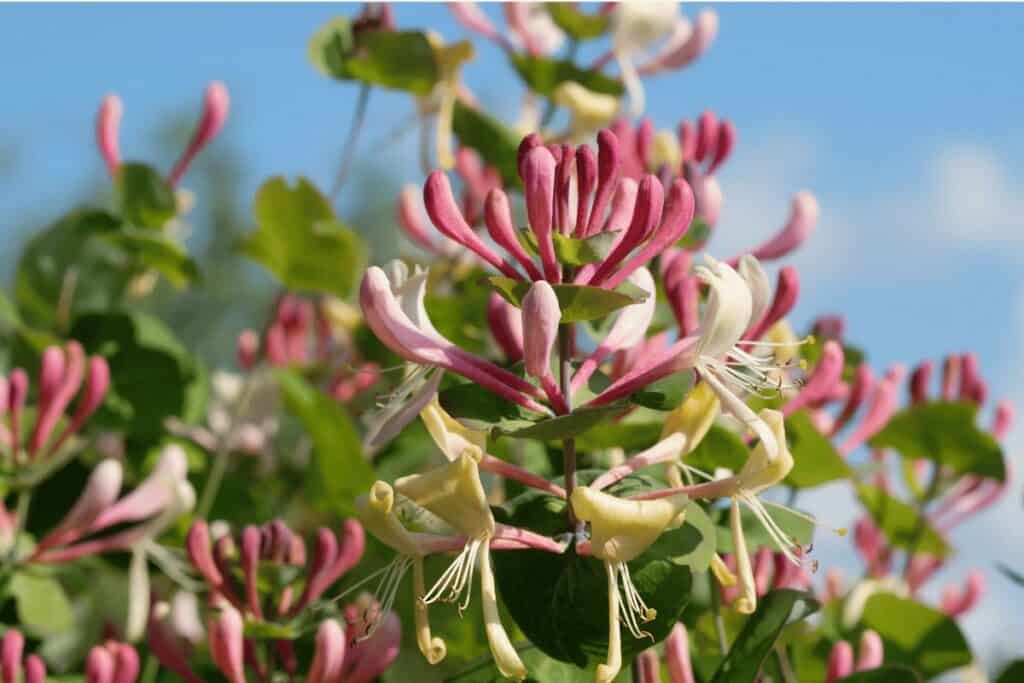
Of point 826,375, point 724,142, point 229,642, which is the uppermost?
point 724,142

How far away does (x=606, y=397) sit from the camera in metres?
1.07

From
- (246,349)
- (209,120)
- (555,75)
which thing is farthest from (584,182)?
(246,349)

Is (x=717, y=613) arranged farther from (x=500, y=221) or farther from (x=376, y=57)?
(x=376, y=57)

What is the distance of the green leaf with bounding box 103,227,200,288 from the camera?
2.06 m

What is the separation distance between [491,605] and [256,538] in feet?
1.58

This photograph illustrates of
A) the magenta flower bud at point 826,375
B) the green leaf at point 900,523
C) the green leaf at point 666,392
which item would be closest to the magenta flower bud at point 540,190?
the green leaf at point 666,392

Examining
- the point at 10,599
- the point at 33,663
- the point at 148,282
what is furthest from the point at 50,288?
the point at 33,663

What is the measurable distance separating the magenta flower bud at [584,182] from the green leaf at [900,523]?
3.35 feet

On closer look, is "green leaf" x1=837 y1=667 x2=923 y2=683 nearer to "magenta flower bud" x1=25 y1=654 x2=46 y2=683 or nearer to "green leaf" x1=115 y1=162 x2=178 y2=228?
"magenta flower bud" x1=25 y1=654 x2=46 y2=683

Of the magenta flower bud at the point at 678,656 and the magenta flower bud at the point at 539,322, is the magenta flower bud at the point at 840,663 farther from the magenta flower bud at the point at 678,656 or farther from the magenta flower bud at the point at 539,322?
the magenta flower bud at the point at 539,322

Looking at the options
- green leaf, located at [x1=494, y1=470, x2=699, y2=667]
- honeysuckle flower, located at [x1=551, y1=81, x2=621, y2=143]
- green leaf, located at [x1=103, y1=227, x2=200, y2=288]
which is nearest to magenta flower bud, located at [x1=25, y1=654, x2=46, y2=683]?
green leaf, located at [x1=494, y1=470, x2=699, y2=667]

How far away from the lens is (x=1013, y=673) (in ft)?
4.66

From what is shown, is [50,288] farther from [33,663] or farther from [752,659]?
[752,659]

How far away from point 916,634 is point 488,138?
2.83 feet
